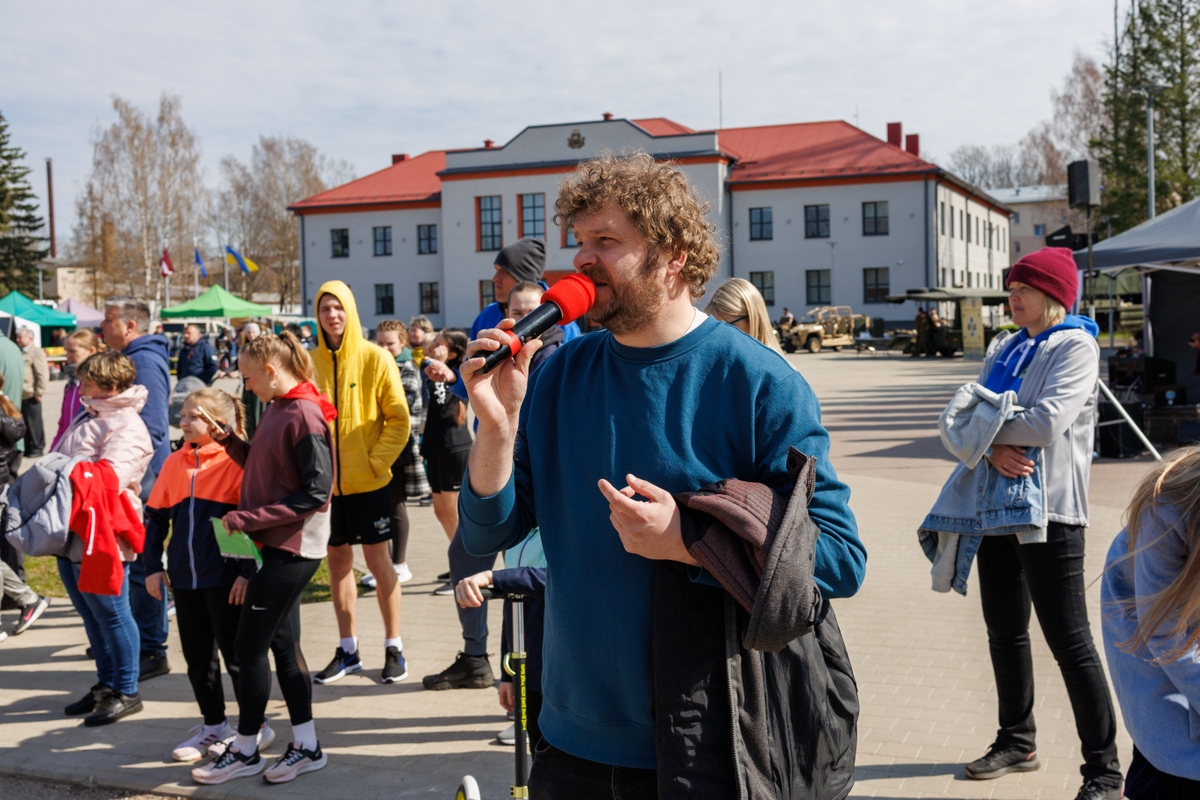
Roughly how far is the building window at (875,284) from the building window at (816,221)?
8.61 ft

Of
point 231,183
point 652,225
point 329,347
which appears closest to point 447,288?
point 231,183

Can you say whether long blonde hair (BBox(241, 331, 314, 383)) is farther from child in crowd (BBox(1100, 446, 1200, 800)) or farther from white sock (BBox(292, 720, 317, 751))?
child in crowd (BBox(1100, 446, 1200, 800))

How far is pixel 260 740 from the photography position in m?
4.66

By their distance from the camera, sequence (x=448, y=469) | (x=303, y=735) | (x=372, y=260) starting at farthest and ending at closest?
(x=372, y=260)
(x=448, y=469)
(x=303, y=735)

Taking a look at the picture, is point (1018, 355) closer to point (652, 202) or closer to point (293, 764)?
point (652, 202)

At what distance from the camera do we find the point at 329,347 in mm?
5684

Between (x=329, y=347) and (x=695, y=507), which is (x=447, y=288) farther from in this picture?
(x=695, y=507)

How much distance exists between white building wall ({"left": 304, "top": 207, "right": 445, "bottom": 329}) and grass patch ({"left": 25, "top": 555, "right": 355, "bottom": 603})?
44.6 meters

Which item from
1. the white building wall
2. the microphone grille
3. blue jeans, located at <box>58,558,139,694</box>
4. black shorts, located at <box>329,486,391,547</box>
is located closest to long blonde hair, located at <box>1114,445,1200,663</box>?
the microphone grille

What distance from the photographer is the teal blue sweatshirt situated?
2.06 metres

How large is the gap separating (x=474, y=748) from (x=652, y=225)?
323cm

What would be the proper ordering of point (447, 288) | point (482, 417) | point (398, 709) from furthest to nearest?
point (447, 288) < point (398, 709) < point (482, 417)

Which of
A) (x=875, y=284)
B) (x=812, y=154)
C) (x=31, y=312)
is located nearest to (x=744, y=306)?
(x=31, y=312)

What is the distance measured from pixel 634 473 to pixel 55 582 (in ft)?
24.9
